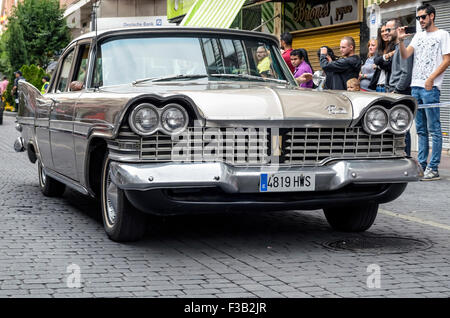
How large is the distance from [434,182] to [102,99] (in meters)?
5.71

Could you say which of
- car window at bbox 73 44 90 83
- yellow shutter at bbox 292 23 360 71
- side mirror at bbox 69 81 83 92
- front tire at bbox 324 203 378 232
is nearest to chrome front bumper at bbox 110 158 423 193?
A: front tire at bbox 324 203 378 232

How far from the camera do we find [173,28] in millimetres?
7051

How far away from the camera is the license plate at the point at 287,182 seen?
561 cm

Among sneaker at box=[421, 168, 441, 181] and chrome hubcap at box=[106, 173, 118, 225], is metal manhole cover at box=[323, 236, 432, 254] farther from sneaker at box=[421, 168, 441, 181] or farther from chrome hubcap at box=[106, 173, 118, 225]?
sneaker at box=[421, 168, 441, 181]

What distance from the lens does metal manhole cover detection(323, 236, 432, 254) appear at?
19.5ft

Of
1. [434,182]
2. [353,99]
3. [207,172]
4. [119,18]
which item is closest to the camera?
[207,172]

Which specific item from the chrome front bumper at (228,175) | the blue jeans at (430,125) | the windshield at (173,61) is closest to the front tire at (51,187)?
the windshield at (173,61)

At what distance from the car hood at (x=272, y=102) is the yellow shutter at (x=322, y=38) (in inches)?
531

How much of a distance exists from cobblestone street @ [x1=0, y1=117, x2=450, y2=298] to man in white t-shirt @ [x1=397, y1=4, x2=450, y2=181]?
8.93 feet

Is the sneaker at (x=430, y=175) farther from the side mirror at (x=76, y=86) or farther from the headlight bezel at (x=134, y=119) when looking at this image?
the headlight bezel at (x=134, y=119)

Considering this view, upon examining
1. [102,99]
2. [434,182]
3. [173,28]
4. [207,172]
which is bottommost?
[434,182]
